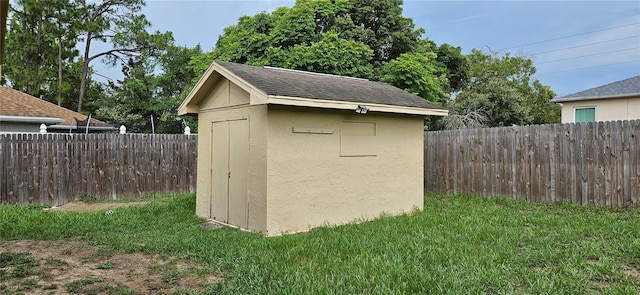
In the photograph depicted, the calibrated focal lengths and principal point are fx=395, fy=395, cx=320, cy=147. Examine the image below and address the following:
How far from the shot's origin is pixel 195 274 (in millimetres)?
4254

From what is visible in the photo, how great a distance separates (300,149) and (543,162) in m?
5.37

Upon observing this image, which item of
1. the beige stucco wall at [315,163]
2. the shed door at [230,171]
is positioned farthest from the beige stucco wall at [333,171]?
the shed door at [230,171]

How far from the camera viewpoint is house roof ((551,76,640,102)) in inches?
562

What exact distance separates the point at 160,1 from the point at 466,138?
16321mm

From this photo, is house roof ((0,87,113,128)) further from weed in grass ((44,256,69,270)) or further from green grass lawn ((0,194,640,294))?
weed in grass ((44,256,69,270))

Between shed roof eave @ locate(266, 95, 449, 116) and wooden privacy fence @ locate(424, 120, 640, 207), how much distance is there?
5.96ft

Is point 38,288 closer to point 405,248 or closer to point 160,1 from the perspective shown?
point 405,248

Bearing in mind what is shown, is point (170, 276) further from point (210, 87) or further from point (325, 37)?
point (325, 37)

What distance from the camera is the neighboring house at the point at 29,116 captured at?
12.7 metres

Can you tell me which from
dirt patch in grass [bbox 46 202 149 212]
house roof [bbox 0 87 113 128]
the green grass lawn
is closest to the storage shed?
the green grass lawn

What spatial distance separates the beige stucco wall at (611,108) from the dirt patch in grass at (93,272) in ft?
53.1

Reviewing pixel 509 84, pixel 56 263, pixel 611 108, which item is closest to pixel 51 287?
pixel 56 263

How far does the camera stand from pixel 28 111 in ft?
44.8

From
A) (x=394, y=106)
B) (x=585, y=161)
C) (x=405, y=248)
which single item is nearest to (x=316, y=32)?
(x=394, y=106)
